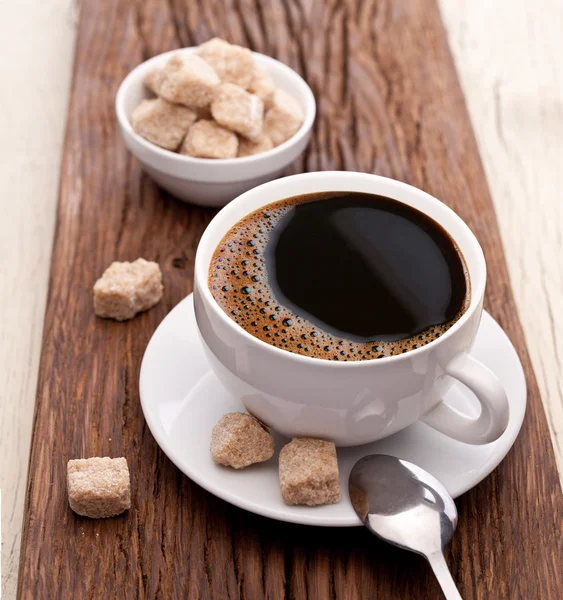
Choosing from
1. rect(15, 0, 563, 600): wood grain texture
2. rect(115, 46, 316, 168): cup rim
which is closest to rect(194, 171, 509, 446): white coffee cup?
rect(15, 0, 563, 600): wood grain texture

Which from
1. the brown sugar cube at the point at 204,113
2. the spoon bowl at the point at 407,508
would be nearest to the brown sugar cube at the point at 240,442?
the spoon bowl at the point at 407,508

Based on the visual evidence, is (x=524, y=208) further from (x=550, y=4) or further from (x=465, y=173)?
(x=550, y=4)

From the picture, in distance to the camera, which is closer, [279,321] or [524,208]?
[279,321]

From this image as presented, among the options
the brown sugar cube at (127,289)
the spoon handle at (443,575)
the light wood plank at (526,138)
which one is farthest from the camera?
the light wood plank at (526,138)

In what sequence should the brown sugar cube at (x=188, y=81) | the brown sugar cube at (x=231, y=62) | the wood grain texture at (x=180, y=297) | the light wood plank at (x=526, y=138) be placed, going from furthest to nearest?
the light wood plank at (x=526, y=138), the brown sugar cube at (x=231, y=62), the brown sugar cube at (x=188, y=81), the wood grain texture at (x=180, y=297)

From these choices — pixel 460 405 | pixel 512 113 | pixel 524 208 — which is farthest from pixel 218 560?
Answer: pixel 512 113

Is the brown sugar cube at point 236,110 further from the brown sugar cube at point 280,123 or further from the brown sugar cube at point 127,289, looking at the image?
the brown sugar cube at point 127,289
